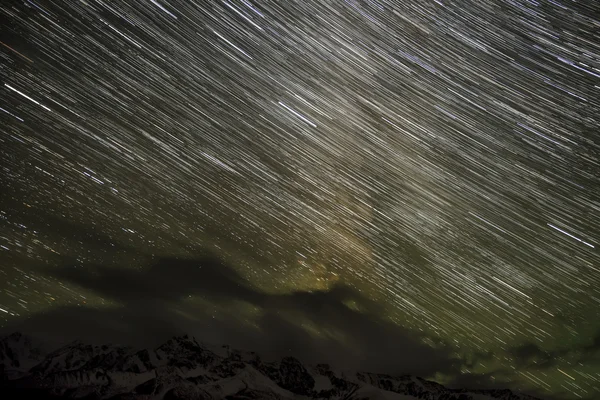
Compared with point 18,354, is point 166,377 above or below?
above

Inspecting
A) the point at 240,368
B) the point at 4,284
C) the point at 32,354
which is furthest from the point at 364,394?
the point at 4,284

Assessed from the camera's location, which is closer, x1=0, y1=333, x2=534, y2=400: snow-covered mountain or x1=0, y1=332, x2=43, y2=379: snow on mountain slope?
x1=0, y1=333, x2=534, y2=400: snow-covered mountain

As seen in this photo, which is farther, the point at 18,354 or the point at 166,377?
the point at 18,354

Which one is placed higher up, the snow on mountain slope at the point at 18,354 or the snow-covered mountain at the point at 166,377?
the snow-covered mountain at the point at 166,377

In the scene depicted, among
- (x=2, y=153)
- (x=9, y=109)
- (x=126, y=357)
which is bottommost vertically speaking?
(x=126, y=357)

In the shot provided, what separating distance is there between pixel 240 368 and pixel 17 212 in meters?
188

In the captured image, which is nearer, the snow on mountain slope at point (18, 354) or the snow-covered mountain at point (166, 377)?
the snow-covered mountain at point (166, 377)

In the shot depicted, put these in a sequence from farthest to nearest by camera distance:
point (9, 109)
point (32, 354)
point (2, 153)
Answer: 1. point (32, 354)
2. point (2, 153)
3. point (9, 109)

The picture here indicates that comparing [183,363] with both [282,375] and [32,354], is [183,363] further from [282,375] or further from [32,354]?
[32,354]

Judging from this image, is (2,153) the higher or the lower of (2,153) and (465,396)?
the higher

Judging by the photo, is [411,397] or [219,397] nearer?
[219,397]

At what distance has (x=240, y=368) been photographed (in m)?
187

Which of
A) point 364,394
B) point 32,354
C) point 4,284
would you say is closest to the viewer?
point 4,284

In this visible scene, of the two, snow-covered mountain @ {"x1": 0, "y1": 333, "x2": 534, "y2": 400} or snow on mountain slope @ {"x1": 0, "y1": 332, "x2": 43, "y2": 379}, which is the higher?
snow-covered mountain @ {"x1": 0, "y1": 333, "x2": 534, "y2": 400}
